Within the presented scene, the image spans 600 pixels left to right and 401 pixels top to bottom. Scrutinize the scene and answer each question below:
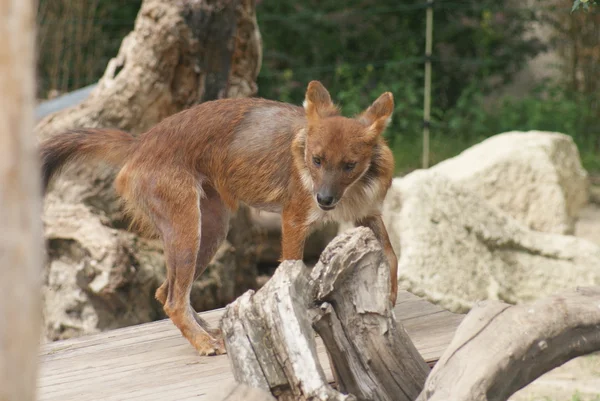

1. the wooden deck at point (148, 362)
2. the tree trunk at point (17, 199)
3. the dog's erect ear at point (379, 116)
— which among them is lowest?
the wooden deck at point (148, 362)

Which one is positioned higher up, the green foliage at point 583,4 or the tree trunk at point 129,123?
the green foliage at point 583,4

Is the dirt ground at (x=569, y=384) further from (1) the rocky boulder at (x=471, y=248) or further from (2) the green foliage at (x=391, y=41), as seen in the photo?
(2) the green foliage at (x=391, y=41)

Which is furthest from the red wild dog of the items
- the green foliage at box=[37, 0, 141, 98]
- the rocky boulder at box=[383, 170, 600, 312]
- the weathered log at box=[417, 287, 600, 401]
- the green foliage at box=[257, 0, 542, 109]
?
the green foliage at box=[257, 0, 542, 109]

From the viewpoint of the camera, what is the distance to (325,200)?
420 cm

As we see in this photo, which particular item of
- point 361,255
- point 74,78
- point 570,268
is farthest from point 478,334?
point 74,78

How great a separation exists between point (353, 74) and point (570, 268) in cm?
618

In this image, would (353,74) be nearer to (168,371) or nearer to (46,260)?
(46,260)

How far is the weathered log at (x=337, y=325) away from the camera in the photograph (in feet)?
10.5

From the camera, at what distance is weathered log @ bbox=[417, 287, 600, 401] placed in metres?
3.03

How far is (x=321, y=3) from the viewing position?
456 inches

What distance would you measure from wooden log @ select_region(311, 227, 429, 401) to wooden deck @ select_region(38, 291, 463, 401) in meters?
0.31

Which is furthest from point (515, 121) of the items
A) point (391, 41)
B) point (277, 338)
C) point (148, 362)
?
point (277, 338)

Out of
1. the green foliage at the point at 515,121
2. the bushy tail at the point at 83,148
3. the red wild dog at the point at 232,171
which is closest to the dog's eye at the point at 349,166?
the red wild dog at the point at 232,171

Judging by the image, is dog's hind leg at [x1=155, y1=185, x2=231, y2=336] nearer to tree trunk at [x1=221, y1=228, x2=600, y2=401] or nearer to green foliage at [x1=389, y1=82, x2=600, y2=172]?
tree trunk at [x1=221, y1=228, x2=600, y2=401]
